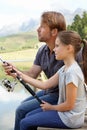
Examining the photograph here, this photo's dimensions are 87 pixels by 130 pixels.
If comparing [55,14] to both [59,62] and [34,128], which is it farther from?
[34,128]

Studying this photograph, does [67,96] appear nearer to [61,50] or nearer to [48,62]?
[61,50]

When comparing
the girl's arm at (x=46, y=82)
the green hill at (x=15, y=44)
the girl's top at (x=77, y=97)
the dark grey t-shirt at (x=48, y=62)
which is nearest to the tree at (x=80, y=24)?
the green hill at (x=15, y=44)

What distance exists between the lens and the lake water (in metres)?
5.79

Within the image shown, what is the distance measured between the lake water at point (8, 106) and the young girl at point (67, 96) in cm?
295

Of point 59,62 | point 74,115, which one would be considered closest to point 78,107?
point 74,115

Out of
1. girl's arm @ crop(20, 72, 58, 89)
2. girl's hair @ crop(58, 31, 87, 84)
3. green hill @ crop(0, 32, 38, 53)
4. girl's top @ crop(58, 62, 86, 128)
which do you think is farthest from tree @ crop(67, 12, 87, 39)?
girl's top @ crop(58, 62, 86, 128)

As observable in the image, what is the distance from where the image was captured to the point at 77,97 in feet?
7.90

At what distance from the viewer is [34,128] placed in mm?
2504

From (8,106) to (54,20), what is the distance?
428 centimetres

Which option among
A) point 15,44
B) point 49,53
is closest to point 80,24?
point 15,44

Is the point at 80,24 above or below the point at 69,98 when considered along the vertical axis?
below

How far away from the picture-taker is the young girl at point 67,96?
2.36 metres

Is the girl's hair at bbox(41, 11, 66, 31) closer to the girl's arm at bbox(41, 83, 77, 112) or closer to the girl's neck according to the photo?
the girl's neck

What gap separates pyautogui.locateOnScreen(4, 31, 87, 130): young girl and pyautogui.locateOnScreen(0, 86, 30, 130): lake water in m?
2.95
